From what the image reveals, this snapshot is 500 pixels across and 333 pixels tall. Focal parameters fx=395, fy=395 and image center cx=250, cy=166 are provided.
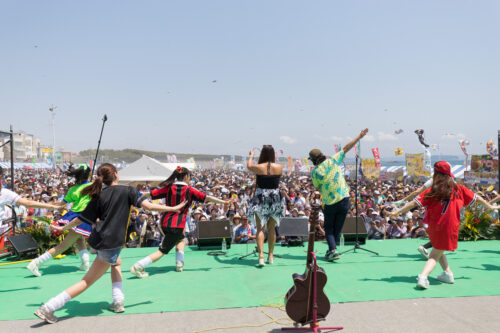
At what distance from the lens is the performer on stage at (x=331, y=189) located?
6281 millimetres

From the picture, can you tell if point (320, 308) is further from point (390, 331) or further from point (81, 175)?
point (81, 175)

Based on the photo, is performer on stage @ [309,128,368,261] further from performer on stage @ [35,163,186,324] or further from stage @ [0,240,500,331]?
performer on stage @ [35,163,186,324]

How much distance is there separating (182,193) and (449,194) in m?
3.62

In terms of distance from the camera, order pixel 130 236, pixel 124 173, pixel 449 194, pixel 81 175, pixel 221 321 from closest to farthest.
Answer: pixel 221 321 < pixel 449 194 < pixel 81 175 < pixel 130 236 < pixel 124 173

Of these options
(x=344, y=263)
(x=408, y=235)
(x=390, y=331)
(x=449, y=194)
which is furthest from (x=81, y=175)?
(x=408, y=235)

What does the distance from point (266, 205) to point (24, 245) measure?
4.29 meters

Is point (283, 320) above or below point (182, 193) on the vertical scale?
below

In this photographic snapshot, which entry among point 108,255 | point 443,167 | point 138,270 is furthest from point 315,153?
point 108,255

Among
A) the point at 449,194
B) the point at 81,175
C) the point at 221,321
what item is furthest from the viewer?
the point at 81,175

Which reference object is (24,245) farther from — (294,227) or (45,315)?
(294,227)

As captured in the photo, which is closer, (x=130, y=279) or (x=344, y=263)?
(x=130, y=279)

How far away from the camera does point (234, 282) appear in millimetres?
5234

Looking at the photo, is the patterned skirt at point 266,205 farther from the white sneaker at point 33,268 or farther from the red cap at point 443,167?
the white sneaker at point 33,268

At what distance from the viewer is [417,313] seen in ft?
13.0
